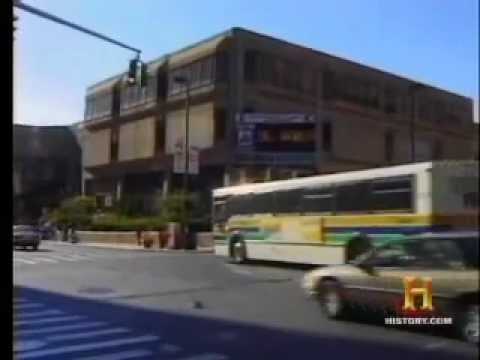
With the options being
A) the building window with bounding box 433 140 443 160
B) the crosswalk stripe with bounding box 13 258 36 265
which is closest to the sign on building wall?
the building window with bounding box 433 140 443 160

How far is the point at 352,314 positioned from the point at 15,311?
1478 millimetres

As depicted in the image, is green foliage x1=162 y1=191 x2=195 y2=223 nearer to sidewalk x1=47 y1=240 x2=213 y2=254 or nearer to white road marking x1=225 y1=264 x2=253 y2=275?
sidewalk x1=47 y1=240 x2=213 y2=254

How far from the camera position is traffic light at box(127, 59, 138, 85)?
322cm

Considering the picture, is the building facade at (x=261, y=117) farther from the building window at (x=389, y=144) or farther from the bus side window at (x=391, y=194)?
the bus side window at (x=391, y=194)

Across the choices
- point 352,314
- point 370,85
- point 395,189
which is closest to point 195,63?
point 370,85

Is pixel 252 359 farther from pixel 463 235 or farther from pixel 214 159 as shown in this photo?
pixel 463 235

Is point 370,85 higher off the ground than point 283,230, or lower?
higher

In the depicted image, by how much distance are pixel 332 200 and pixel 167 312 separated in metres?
1.10

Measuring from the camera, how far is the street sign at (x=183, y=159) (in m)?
3.29

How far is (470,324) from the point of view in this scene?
2533 millimetres

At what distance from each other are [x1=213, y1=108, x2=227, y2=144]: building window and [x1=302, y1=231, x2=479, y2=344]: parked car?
722 millimetres

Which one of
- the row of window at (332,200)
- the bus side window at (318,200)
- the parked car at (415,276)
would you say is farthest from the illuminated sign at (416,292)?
the bus side window at (318,200)

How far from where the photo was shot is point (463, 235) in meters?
2.41

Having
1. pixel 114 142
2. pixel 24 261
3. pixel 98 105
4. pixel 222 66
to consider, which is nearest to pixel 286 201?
pixel 222 66
